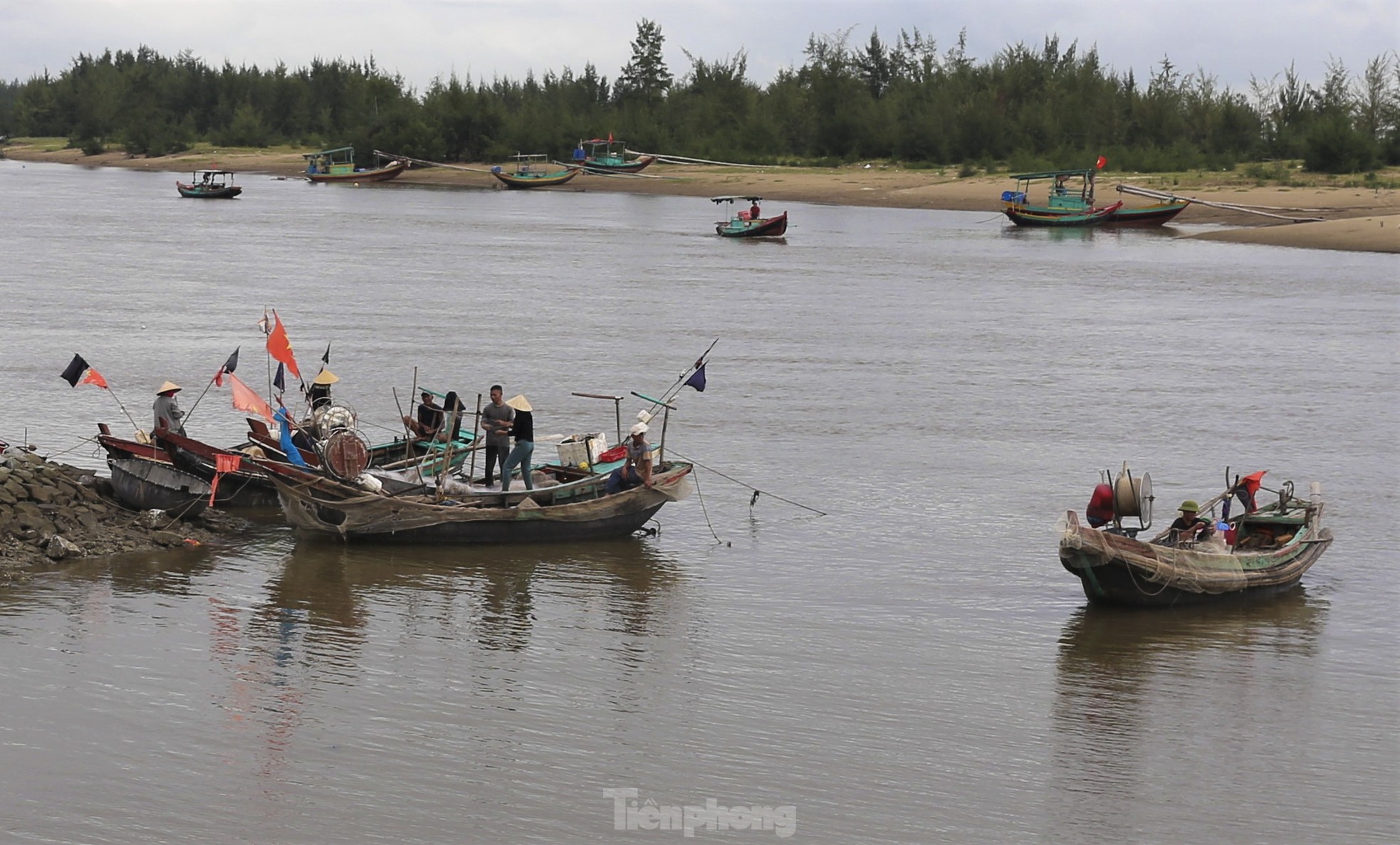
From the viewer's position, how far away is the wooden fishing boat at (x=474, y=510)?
51.1 feet

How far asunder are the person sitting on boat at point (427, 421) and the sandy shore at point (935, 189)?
35.6m

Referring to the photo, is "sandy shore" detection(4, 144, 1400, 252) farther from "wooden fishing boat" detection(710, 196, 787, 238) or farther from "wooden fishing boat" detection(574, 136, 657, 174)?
"wooden fishing boat" detection(710, 196, 787, 238)

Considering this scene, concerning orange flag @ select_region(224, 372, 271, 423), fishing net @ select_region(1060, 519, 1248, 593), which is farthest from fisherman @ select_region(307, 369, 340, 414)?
fishing net @ select_region(1060, 519, 1248, 593)

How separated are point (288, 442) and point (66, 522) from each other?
2210mm

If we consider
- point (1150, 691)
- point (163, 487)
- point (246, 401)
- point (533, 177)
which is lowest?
point (1150, 691)

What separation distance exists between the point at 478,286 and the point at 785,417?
18.0 m

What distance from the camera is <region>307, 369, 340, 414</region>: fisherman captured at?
57.1 feet

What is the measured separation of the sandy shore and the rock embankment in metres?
38.9

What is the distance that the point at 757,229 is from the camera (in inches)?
2087

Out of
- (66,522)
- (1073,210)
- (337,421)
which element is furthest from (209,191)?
(66,522)

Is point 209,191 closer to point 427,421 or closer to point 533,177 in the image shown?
point 533,177

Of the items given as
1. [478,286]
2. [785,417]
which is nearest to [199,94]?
[478,286]

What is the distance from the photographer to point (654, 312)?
1356 inches

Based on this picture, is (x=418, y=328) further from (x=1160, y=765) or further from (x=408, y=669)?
(x=1160, y=765)
